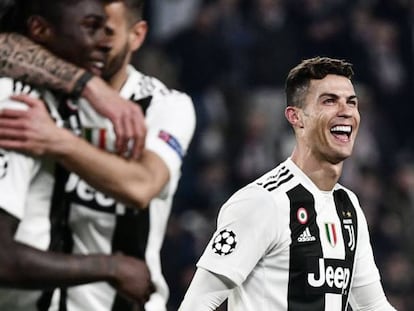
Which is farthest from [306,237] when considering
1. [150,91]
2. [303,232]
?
[150,91]

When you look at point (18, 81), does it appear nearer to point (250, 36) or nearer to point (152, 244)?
point (152, 244)

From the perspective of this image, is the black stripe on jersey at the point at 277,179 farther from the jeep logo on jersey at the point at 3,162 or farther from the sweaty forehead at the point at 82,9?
the jeep logo on jersey at the point at 3,162

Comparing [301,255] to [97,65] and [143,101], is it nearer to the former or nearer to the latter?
[143,101]

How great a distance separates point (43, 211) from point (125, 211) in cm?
28

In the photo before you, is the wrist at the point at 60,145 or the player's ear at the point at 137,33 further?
the player's ear at the point at 137,33

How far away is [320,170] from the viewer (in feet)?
16.1

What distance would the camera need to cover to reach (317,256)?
472 cm

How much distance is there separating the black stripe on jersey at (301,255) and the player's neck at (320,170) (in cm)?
17

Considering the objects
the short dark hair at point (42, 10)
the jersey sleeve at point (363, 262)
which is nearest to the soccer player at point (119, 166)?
the short dark hair at point (42, 10)

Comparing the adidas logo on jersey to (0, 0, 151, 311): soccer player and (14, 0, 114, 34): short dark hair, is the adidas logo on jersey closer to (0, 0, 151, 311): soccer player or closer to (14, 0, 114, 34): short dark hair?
(0, 0, 151, 311): soccer player

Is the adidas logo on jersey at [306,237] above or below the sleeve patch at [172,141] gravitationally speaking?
above

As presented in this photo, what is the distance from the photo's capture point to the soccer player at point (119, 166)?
309cm

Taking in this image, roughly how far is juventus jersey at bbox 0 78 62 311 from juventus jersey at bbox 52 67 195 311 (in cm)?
10

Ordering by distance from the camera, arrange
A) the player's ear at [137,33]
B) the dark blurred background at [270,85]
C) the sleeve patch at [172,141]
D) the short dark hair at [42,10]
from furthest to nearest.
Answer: the dark blurred background at [270,85]
the player's ear at [137,33]
the sleeve patch at [172,141]
the short dark hair at [42,10]
